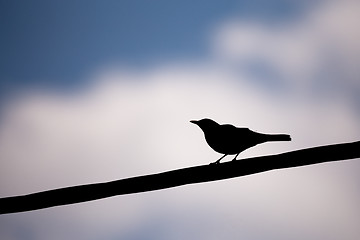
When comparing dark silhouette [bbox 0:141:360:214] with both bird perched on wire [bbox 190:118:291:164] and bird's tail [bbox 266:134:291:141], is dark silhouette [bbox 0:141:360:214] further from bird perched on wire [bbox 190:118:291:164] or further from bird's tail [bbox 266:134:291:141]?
bird perched on wire [bbox 190:118:291:164]

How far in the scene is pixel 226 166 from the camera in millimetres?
2855

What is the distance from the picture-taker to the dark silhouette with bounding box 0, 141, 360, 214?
253 cm

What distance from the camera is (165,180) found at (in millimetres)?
2721

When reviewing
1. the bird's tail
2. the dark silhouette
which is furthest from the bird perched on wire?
the dark silhouette

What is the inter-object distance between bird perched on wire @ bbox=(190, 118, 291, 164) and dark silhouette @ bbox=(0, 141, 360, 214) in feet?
7.31

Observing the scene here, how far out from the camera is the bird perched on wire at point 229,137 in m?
5.29

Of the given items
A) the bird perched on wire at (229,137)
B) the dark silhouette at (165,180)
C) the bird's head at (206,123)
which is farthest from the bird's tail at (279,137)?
the dark silhouette at (165,180)

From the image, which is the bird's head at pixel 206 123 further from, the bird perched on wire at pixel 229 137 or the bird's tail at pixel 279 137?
the bird's tail at pixel 279 137

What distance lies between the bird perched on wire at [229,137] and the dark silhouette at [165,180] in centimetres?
223

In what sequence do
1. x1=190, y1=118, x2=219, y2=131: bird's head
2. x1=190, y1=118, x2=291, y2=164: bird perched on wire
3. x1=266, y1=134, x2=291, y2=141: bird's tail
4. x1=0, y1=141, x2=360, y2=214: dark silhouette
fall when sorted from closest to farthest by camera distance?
x1=0, y1=141, x2=360, y2=214: dark silhouette < x1=266, y1=134, x2=291, y2=141: bird's tail < x1=190, y1=118, x2=291, y2=164: bird perched on wire < x1=190, y1=118, x2=219, y2=131: bird's head

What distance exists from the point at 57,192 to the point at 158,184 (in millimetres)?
658

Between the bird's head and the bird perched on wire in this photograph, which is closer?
the bird perched on wire

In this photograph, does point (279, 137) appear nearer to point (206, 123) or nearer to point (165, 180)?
point (206, 123)

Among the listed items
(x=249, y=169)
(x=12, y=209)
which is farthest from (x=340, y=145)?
(x=12, y=209)
